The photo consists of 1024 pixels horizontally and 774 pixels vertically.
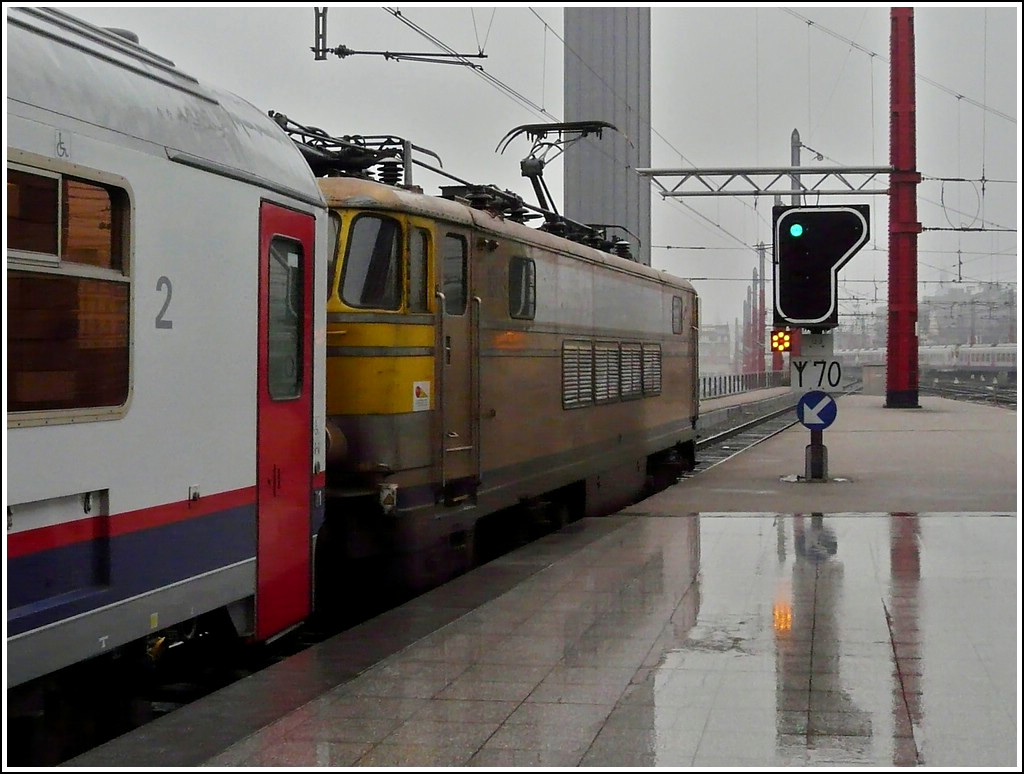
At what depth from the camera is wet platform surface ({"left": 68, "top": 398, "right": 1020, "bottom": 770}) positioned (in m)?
5.91

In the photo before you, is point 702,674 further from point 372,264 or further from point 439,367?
point 372,264

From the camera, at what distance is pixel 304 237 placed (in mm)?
7934

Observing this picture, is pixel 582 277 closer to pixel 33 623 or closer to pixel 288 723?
pixel 288 723

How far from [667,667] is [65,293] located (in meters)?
3.91

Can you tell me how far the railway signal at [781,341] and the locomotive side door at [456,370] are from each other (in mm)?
12299

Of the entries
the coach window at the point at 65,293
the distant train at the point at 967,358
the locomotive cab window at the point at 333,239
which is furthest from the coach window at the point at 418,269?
the distant train at the point at 967,358

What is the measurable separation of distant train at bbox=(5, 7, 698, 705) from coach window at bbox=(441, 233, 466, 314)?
24mm

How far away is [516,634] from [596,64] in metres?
30.8

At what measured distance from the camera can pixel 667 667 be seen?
7434 millimetres

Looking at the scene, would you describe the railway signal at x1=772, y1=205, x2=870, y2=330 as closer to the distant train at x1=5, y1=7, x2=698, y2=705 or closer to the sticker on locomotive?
the distant train at x1=5, y1=7, x2=698, y2=705

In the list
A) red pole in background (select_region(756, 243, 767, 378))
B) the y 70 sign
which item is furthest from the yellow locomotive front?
red pole in background (select_region(756, 243, 767, 378))

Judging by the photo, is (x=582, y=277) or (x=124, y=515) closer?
(x=124, y=515)

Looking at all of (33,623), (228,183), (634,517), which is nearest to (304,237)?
(228,183)

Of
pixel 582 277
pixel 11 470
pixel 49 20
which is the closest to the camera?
pixel 11 470
